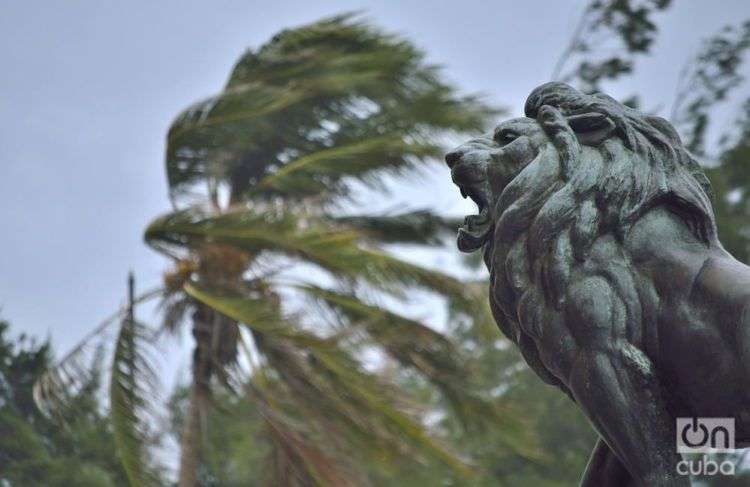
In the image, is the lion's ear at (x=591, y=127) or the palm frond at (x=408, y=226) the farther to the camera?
the palm frond at (x=408, y=226)

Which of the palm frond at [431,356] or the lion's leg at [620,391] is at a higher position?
the palm frond at [431,356]

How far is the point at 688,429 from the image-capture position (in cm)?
316

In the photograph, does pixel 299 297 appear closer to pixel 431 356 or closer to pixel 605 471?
pixel 431 356

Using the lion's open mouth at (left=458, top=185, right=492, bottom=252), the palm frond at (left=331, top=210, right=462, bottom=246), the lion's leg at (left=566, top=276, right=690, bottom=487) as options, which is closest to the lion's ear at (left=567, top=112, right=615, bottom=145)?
the lion's open mouth at (left=458, top=185, right=492, bottom=252)

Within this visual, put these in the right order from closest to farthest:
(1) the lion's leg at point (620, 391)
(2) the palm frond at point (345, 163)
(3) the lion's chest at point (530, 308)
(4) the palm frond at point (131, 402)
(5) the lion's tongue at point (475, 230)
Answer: (1) the lion's leg at point (620, 391), (3) the lion's chest at point (530, 308), (5) the lion's tongue at point (475, 230), (4) the palm frond at point (131, 402), (2) the palm frond at point (345, 163)

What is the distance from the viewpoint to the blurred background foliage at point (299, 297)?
36.6 ft

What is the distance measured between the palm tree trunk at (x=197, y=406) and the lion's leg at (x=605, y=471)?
26.9 ft

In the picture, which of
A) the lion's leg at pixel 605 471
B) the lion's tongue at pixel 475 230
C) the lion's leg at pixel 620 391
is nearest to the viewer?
the lion's leg at pixel 620 391

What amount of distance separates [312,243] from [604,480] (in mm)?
8095

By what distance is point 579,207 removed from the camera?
10.9ft

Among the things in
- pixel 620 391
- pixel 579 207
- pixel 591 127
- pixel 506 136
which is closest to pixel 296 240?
pixel 506 136

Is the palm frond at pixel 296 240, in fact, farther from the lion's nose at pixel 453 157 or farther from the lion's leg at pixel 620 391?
the lion's leg at pixel 620 391

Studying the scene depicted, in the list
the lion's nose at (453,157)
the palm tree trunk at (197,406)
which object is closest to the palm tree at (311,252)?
the palm tree trunk at (197,406)

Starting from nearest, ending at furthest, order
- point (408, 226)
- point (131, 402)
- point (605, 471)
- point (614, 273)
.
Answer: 1. point (614, 273)
2. point (605, 471)
3. point (131, 402)
4. point (408, 226)
